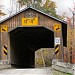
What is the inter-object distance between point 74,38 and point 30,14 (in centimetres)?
945

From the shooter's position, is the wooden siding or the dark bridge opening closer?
the wooden siding

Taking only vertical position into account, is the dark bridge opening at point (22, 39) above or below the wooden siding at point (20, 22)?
below

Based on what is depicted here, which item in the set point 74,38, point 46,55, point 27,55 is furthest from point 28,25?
point 46,55

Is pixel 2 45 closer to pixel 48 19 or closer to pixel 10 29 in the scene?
pixel 10 29

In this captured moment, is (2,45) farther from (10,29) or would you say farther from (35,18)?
(35,18)

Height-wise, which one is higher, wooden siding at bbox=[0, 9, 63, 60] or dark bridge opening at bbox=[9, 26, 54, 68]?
wooden siding at bbox=[0, 9, 63, 60]

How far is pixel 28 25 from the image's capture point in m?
20.5

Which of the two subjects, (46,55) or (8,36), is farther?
(46,55)

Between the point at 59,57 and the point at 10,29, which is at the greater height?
the point at 10,29

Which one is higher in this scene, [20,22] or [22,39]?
[20,22]

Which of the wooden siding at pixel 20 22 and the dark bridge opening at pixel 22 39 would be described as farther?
the dark bridge opening at pixel 22 39

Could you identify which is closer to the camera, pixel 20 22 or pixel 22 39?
pixel 20 22

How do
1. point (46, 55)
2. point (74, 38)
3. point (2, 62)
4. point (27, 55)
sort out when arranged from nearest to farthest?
point (2, 62)
point (74, 38)
point (27, 55)
point (46, 55)

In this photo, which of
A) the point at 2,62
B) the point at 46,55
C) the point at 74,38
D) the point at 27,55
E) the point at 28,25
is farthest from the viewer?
the point at 46,55
